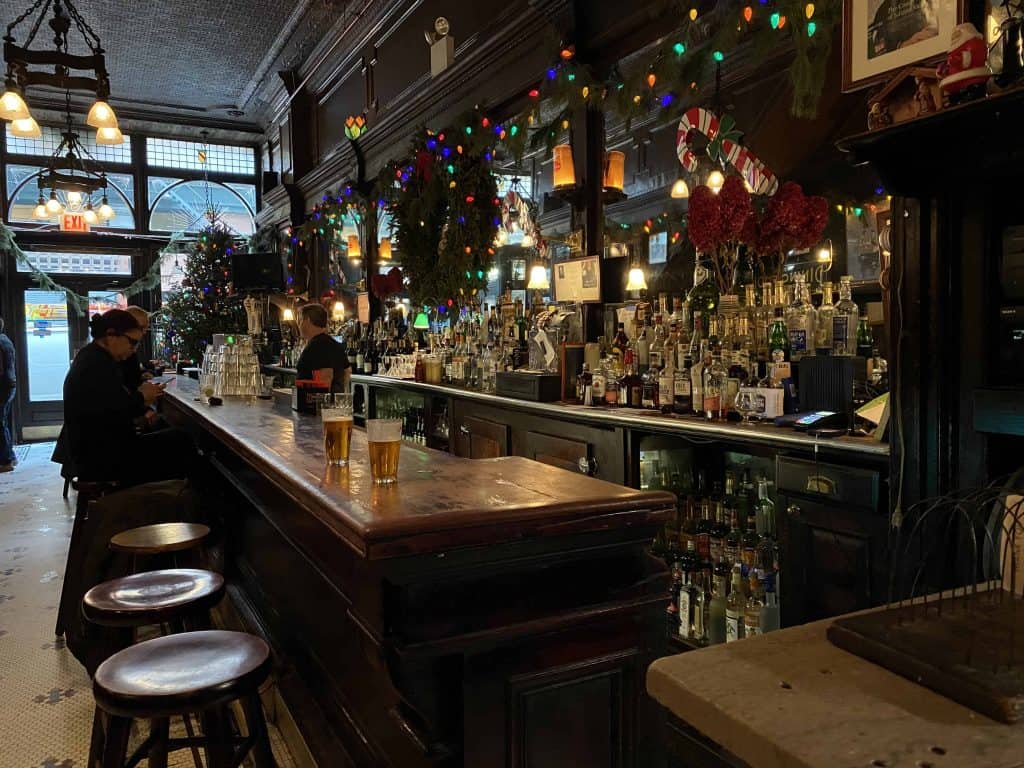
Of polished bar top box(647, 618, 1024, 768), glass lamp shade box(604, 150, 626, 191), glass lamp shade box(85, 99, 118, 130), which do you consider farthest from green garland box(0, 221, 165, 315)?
polished bar top box(647, 618, 1024, 768)

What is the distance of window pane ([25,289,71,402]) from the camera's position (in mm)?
10523

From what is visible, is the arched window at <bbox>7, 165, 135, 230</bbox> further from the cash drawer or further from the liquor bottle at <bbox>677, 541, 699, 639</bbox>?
the cash drawer

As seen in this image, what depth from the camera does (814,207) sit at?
263 centimetres

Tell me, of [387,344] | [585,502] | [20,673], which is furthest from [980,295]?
[387,344]

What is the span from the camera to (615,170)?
369 cm

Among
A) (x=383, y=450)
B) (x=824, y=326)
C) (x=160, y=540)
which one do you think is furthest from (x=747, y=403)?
(x=160, y=540)

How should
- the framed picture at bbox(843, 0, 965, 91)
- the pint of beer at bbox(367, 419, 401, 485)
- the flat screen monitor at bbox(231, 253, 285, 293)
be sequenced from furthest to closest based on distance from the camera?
the flat screen monitor at bbox(231, 253, 285, 293)
the framed picture at bbox(843, 0, 965, 91)
the pint of beer at bbox(367, 419, 401, 485)

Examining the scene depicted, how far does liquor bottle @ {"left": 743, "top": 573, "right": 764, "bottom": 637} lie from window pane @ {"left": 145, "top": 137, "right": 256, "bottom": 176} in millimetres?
11000

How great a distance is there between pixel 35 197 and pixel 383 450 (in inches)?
433

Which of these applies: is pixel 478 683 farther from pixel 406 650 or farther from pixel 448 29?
pixel 448 29

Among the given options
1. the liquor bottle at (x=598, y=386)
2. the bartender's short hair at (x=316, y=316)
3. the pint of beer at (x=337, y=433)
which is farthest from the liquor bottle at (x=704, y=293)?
the bartender's short hair at (x=316, y=316)

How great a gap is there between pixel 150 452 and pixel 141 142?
8.32 metres

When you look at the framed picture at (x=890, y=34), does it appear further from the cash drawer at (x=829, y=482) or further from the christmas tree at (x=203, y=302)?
the christmas tree at (x=203, y=302)

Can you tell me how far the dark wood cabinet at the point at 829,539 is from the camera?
2004 millimetres
